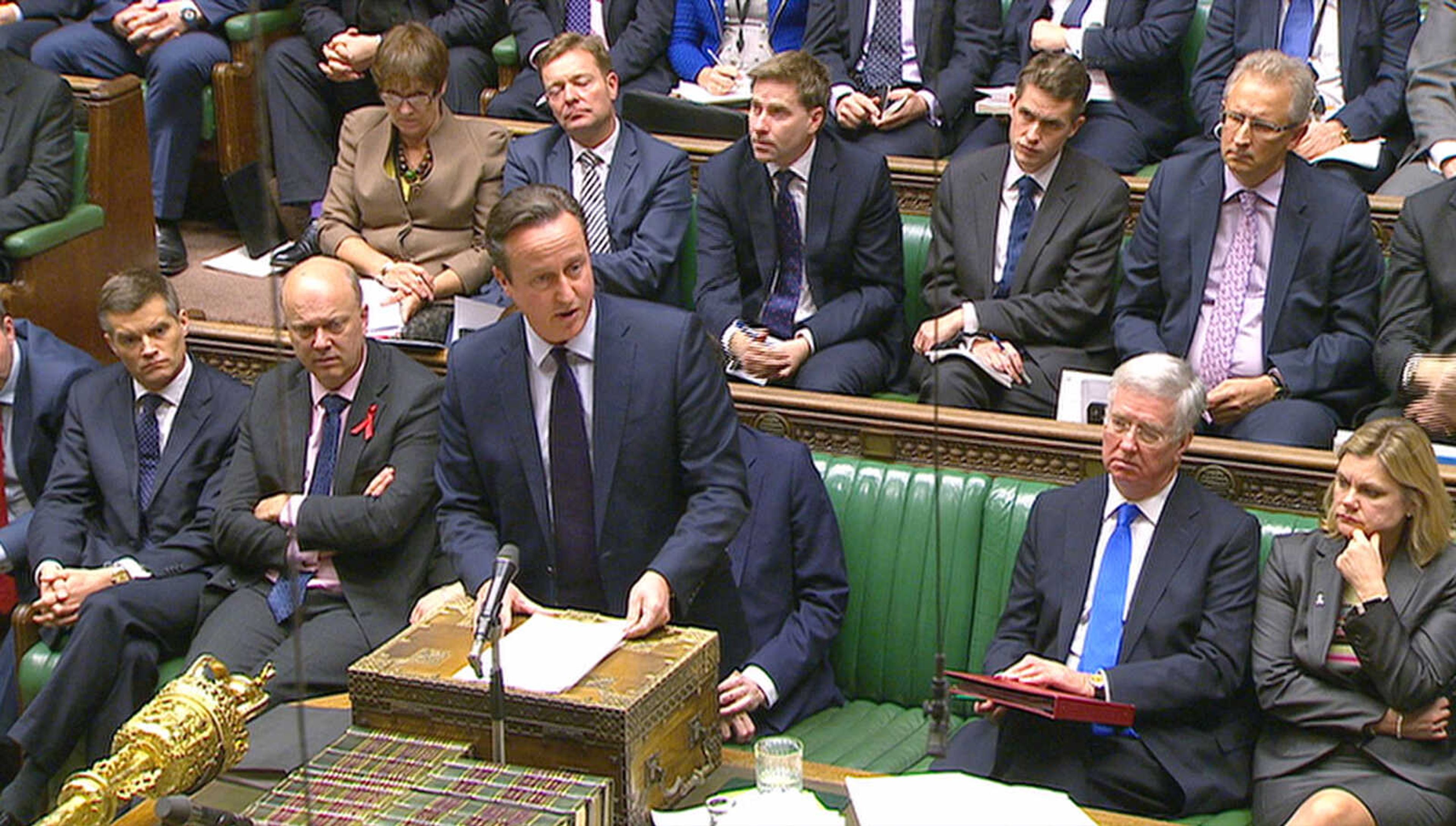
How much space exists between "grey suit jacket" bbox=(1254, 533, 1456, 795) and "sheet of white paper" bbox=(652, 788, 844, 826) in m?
0.87

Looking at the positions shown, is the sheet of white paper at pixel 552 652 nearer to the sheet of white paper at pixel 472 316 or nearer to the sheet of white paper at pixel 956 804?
the sheet of white paper at pixel 956 804

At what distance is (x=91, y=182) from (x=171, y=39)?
73 cm

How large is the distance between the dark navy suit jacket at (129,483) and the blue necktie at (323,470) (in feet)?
0.71

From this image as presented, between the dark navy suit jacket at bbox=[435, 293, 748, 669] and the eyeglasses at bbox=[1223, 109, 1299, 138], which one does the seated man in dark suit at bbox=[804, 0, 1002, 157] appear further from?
the dark navy suit jacket at bbox=[435, 293, 748, 669]

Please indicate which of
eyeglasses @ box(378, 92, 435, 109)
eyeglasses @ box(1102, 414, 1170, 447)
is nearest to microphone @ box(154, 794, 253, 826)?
eyeglasses @ box(1102, 414, 1170, 447)

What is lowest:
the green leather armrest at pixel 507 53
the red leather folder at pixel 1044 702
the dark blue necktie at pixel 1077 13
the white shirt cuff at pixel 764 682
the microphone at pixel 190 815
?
the white shirt cuff at pixel 764 682

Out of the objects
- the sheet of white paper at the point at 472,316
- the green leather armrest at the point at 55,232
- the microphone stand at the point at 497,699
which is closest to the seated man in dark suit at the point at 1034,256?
the sheet of white paper at the point at 472,316

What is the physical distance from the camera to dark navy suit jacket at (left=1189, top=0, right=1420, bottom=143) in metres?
4.48

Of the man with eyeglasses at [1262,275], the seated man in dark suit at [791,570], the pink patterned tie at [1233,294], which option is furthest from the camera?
the pink patterned tie at [1233,294]

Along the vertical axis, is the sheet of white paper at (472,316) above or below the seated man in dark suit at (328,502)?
above

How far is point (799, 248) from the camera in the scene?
13.8 feet

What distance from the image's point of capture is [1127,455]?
10.00 feet

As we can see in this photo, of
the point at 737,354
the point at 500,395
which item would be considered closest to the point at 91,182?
the point at 737,354

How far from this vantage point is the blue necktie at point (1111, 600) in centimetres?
304
